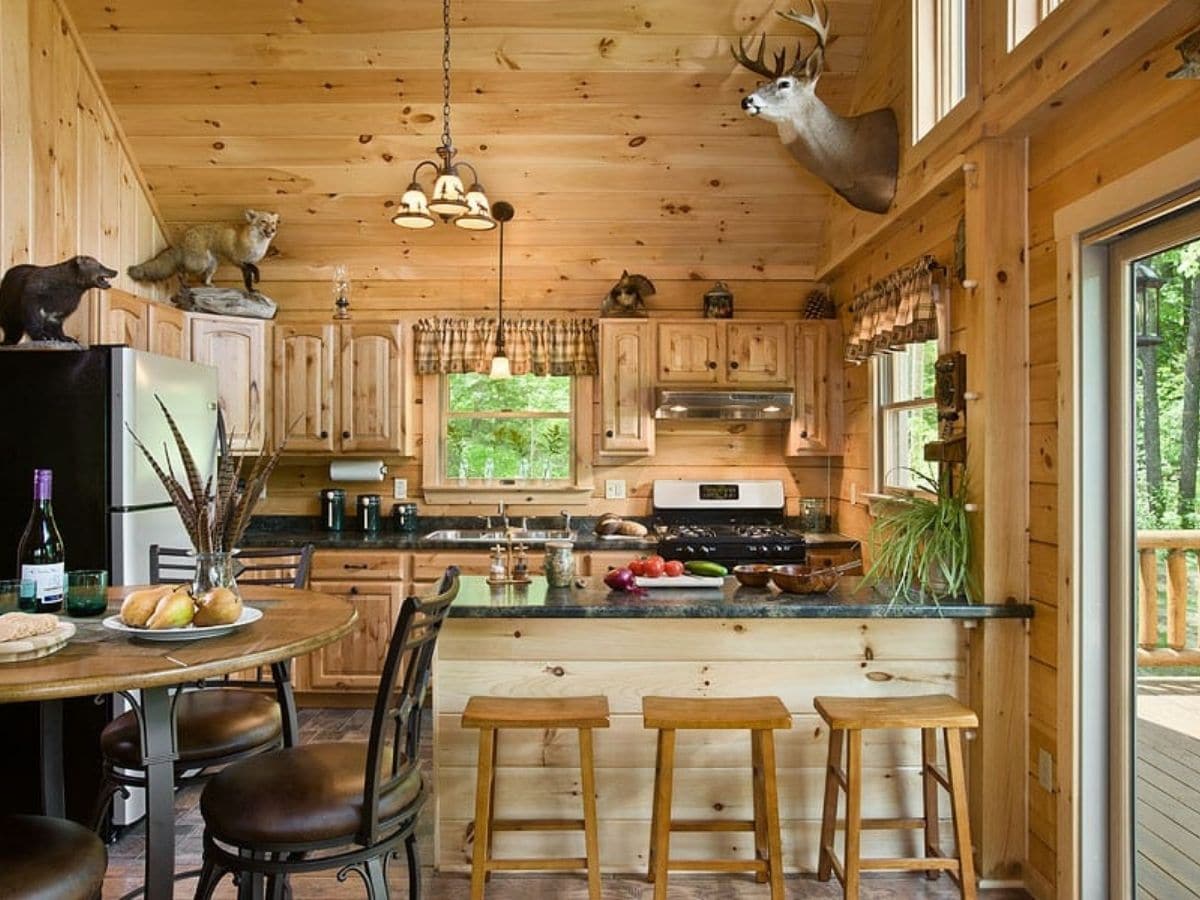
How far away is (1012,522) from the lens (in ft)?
8.87

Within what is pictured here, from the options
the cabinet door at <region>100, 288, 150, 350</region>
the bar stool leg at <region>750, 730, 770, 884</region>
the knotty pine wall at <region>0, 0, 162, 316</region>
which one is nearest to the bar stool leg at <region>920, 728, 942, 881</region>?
the bar stool leg at <region>750, 730, 770, 884</region>

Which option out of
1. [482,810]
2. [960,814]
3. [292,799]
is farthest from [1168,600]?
[292,799]

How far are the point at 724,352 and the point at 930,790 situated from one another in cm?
272

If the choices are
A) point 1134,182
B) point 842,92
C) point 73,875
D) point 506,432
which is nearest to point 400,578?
point 506,432

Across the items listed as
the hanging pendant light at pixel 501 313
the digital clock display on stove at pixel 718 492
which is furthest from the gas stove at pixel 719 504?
the hanging pendant light at pixel 501 313

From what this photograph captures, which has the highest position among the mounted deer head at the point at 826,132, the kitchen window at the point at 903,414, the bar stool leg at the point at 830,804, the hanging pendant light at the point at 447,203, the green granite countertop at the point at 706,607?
the mounted deer head at the point at 826,132

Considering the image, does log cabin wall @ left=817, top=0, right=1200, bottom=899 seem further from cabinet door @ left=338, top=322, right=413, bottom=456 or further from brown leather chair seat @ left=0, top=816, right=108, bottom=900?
cabinet door @ left=338, top=322, right=413, bottom=456

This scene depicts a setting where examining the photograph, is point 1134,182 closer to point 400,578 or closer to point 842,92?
point 842,92

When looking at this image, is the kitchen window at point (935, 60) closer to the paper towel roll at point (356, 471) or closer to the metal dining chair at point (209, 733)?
the metal dining chair at point (209, 733)

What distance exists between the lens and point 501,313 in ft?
16.6

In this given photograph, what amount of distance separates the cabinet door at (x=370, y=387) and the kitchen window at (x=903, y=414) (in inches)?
105

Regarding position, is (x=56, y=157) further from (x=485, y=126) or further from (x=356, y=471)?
(x=356, y=471)

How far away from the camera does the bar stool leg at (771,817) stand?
2.31 metres

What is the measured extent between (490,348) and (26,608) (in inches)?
125
